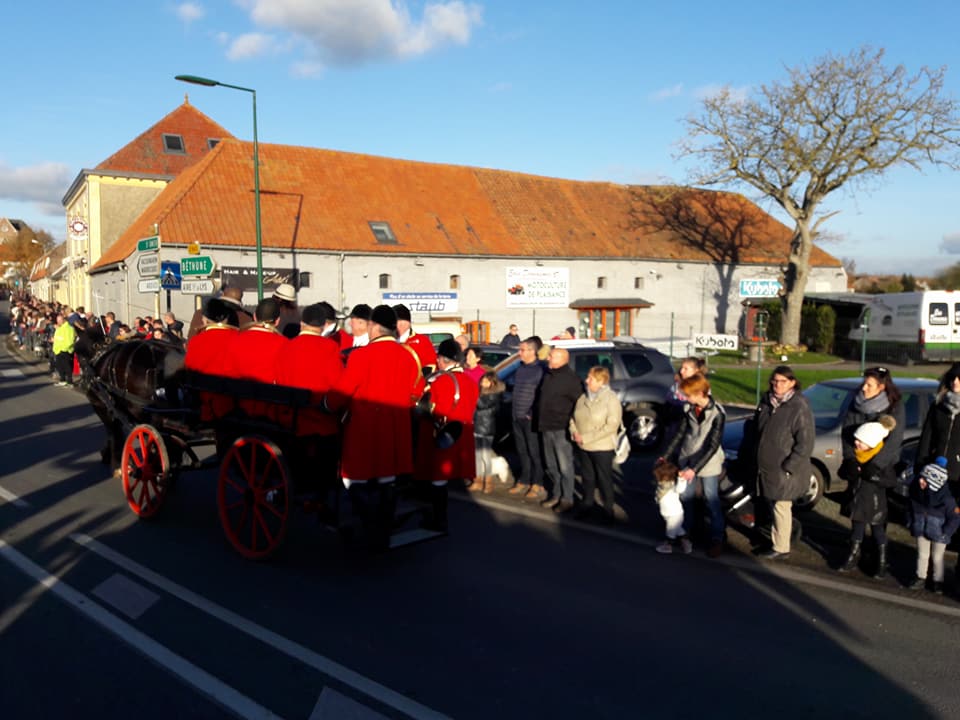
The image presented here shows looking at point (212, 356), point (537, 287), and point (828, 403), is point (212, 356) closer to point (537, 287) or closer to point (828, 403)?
point (828, 403)

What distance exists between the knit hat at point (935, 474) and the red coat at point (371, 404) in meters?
4.02

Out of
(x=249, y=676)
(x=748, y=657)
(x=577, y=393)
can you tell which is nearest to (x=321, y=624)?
(x=249, y=676)

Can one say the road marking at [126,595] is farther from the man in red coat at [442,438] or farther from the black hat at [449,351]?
the black hat at [449,351]

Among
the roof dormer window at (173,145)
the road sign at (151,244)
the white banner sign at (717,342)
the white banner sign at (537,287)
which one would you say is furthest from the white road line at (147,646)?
the roof dormer window at (173,145)

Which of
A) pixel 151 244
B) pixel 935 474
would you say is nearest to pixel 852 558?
pixel 935 474

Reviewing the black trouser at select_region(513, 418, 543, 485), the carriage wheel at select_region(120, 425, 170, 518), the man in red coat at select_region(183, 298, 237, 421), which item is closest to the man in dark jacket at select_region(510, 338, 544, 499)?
the black trouser at select_region(513, 418, 543, 485)

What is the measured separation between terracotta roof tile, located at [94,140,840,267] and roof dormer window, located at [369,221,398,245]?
233 mm

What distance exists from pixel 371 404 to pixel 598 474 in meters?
3.04

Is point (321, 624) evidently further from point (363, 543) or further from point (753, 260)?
point (753, 260)

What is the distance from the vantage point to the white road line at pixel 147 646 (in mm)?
3998

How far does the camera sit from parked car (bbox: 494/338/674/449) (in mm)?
11578

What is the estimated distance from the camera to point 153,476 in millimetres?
7227

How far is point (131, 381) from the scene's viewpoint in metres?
8.35

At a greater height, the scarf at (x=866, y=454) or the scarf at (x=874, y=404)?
the scarf at (x=874, y=404)
